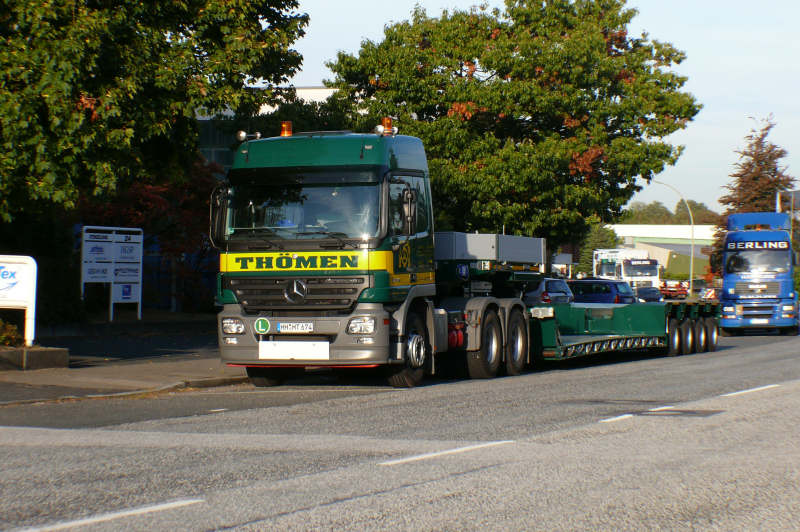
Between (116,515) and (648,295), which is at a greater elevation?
(648,295)

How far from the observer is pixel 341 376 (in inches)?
704

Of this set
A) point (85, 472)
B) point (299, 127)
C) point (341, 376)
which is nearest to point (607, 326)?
point (341, 376)

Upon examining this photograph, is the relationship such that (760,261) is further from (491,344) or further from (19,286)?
(19,286)

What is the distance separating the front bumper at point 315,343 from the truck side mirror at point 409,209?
1236 mm

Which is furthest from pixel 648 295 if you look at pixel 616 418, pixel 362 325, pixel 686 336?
pixel 616 418

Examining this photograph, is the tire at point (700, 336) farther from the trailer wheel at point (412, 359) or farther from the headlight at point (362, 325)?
the headlight at point (362, 325)

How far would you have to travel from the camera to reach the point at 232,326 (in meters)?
14.9

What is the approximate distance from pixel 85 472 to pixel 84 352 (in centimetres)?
1297

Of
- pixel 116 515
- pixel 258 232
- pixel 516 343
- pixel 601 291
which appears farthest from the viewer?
pixel 601 291

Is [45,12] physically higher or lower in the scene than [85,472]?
higher

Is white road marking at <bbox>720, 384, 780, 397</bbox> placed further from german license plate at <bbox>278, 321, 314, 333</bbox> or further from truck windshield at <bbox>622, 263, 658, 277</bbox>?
truck windshield at <bbox>622, 263, 658, 277</bbox>

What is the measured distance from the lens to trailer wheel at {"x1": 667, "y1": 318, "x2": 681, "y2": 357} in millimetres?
23936

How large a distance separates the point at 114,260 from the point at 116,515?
69.8 ft

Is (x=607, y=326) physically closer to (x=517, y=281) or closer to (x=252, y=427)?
(x=517, y=281)
